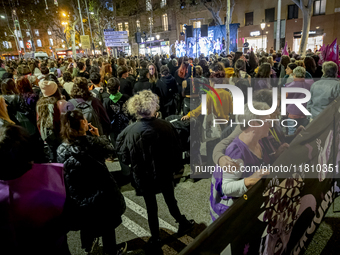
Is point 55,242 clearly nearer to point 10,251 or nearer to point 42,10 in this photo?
point 10,251

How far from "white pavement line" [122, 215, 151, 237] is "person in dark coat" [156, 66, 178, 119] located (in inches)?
141

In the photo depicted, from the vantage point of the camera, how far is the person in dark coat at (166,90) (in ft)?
20.6

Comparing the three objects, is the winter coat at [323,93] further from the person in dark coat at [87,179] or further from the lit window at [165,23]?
the lit window at [165,23]

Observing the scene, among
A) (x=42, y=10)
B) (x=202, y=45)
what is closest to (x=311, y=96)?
(x=202, y=45)

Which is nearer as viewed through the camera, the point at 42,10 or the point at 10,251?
the point at 10,251

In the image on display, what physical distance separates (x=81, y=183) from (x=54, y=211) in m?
0.52

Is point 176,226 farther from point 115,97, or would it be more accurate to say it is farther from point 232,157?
point 115,97

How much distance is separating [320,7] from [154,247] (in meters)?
35.6

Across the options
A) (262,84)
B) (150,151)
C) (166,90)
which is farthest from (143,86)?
(150,151)

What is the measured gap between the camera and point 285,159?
6.08 feet

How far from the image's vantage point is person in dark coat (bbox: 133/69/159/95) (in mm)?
6203

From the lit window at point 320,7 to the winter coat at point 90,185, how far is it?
35.3 metres

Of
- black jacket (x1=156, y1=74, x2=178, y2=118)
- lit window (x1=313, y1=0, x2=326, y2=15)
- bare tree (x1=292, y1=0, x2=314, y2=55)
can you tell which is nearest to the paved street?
black jacket (x1=156, y1=74, x2=178, y2=118)

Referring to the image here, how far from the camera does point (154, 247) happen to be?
2.96m
